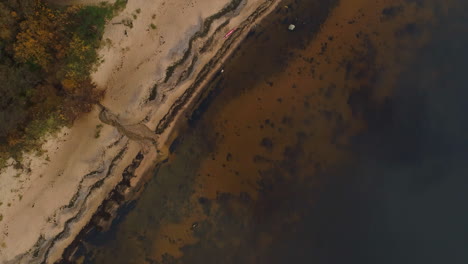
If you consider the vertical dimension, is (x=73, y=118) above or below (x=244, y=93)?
above

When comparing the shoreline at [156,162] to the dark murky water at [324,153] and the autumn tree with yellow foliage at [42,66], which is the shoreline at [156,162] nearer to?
the dark murky water at [324,153]

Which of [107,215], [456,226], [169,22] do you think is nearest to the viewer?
[169,22]

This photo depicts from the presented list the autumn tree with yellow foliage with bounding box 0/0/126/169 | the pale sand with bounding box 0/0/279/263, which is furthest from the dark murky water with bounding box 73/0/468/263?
the autumn tree with yellow foliage with bounding box 0/0/126/169

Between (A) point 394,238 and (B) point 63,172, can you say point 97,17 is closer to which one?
(B) point 63,172

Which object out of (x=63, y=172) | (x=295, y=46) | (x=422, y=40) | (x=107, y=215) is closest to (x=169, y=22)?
(x=295, y=46)

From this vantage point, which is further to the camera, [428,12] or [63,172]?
[428,12]

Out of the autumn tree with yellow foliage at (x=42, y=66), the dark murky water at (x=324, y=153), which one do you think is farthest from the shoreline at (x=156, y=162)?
the autumn tree with yellow foliage at (x=42, y=66)

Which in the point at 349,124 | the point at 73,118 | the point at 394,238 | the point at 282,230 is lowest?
the point at 394,238
